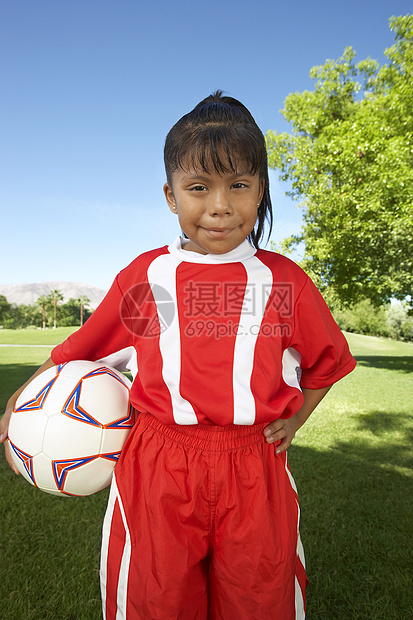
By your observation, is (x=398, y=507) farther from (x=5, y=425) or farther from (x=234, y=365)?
(x=5, y=425)

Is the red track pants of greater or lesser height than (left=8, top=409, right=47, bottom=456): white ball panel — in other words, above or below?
below

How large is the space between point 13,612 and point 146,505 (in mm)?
1399

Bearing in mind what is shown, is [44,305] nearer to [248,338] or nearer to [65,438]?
[65,438]

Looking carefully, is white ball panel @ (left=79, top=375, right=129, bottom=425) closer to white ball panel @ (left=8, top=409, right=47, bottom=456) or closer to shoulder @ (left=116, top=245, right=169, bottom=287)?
white ball panel @ (left=8, top=409, right=47, bottom=456)

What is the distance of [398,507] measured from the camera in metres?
3.24

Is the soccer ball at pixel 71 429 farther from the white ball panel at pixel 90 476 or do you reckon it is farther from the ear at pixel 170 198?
the ear at pixel 170 198

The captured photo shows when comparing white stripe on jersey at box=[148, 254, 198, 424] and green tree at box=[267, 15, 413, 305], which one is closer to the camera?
white stripe on jersey at box=[148, 254, 198, 424]

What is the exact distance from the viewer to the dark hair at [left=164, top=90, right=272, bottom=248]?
1200mm

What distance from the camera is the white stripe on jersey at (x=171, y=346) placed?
124cm

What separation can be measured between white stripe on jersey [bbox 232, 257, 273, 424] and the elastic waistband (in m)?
0.07

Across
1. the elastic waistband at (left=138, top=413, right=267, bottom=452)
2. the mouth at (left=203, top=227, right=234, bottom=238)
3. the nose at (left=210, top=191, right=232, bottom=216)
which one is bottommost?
the elastic waistband at (left=138, top=413, right=267, bottom=452)

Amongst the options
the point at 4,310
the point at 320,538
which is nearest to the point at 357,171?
the point at 320,538

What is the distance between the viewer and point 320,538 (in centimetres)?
276

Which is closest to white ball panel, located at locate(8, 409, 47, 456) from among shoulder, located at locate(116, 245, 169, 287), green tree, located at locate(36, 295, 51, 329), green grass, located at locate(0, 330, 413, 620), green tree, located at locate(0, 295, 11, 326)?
shoulder, located at locate(116, 245, 169, 287)
